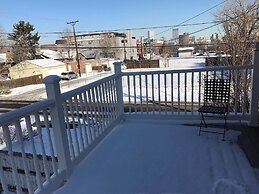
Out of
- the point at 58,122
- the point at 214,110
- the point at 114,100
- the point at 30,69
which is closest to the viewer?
the point at 58,122

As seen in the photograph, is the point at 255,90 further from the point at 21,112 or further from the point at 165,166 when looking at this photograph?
the point at 21,112

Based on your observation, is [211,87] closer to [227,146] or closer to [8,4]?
[227,146]

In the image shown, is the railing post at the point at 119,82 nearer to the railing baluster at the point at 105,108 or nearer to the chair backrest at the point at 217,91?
the railing baluster at the point at 105,108

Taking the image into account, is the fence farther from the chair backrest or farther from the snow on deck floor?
the chair backrest

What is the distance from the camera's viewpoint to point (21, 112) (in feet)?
5.25

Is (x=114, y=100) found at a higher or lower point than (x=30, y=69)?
higher

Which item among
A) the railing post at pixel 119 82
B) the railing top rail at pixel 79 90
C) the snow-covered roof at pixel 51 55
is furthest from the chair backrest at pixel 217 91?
the snow-covered roof at pixel 51 55

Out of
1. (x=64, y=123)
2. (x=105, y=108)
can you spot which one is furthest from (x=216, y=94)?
(x=64, y=123)

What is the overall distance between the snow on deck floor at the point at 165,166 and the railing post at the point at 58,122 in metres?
0.20

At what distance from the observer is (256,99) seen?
303cm

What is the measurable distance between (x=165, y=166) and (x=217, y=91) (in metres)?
1.43

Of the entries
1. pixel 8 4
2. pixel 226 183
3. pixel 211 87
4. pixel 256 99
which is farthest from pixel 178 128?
pixel 8 4

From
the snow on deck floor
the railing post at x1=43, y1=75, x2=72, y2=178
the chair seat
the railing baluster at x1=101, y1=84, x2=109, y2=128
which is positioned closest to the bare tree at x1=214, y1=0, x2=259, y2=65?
the chair seat

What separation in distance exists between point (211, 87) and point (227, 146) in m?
0.88
